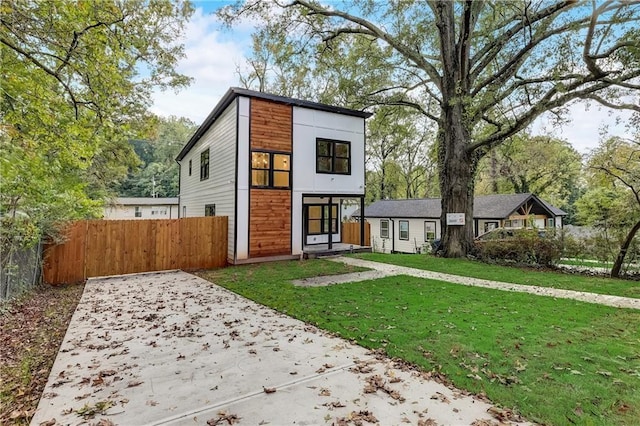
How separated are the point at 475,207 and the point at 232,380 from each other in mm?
20834

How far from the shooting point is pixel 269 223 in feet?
37.1

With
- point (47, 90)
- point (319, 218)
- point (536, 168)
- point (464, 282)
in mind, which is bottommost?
point (464, 282)

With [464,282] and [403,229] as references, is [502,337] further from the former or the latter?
[403,229]

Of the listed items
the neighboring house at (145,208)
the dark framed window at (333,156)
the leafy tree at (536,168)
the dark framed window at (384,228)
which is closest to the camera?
the dark framed window at (333,156)

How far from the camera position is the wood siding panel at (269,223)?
11.0m

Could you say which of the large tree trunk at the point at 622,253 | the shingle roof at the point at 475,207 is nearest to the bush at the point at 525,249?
the large tree trunk at the point at 622,253

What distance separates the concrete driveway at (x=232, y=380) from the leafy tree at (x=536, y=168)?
20.0 meters

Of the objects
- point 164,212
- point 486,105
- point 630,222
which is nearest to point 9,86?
point 486,105

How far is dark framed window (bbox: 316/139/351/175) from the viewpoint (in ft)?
41.5

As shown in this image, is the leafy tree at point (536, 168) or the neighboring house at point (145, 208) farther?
the neighboring house at point (145, 208)

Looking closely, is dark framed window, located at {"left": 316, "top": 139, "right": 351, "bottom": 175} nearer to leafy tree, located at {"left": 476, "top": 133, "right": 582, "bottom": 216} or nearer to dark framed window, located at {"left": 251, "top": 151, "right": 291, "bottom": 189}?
dark framed window, located at {"left": 251, "top": 151, "right": 291, "bottom": 189}

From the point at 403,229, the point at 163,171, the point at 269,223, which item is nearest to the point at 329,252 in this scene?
the point at 269,223

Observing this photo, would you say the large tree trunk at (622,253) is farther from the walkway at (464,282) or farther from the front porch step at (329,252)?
the front porch step at (329,252)

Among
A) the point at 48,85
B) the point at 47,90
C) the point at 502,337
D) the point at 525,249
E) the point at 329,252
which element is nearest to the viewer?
the point at 502,337
